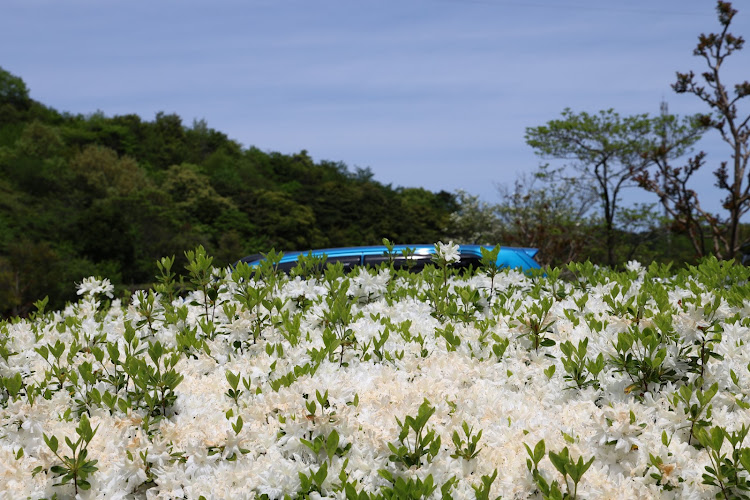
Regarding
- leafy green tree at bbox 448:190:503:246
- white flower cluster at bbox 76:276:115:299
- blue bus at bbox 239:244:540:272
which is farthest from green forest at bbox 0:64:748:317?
white flower cluster at bbox 76:276:115:299

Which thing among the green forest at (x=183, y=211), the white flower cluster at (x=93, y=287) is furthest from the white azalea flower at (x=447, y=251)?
the green forest at (x=183, y=211)

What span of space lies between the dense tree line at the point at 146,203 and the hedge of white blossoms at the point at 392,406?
2328 cm

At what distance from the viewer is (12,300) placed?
1062 inches

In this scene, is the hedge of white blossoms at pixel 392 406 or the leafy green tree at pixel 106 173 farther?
the leafy green tree at pixel 106 173

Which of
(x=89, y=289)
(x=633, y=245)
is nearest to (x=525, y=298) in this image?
(x=89, y=289)

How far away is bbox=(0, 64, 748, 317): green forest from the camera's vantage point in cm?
2783

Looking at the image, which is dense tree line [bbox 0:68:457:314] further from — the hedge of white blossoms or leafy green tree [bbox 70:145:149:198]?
the hedge of white blossoms

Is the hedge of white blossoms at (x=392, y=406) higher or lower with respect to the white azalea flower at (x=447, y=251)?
lower

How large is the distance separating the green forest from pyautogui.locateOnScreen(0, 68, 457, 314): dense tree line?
0.11m

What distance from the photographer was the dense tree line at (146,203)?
38125 mm

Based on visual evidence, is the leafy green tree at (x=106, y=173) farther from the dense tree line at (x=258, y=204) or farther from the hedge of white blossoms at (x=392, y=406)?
the hedge of white blossoms at (x=392, y=406)

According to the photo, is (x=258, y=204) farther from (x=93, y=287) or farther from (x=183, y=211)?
(x=93, y=287)

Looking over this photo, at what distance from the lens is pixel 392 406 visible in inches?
92.4

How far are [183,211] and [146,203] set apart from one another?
6.40 m
